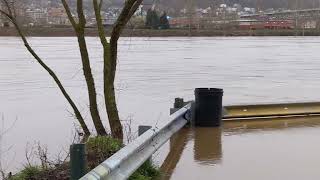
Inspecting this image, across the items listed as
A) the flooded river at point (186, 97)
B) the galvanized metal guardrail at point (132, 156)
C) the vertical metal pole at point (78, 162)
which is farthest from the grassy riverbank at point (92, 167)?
the vertical metal pole at point (78, 162)

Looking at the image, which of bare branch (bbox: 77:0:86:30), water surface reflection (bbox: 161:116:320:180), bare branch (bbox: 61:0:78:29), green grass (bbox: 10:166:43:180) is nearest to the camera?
green grass (bbox: 10:166:43:180)

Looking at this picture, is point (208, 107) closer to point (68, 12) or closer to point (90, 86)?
point (90, 86)

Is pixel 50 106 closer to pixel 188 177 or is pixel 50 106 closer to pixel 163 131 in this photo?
pixel 163 131

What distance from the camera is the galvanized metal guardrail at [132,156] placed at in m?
5.22

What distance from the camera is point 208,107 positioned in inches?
417

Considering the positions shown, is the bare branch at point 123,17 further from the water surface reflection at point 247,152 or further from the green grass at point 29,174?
the green grass at point 29,174

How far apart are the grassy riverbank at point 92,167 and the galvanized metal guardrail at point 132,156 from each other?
202 mm

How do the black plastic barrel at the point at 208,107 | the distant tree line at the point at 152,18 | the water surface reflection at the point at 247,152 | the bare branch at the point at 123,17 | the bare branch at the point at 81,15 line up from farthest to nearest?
the distant tree line at the point at 152,18 < the black plastic barrel at the point at 208,107 < the bare branch at the point at 81,15 < the bare branch at the point at 123,17 < the water surface reflection at the point at 247,152

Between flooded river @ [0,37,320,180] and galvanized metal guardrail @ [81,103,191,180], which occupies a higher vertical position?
galvanized metal guardrail @ [81,103,191,180]

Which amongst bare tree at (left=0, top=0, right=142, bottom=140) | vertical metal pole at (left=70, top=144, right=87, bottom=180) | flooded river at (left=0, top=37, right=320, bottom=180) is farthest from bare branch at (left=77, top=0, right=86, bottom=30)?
vertical metal pole at (left=70, top=144, right=87, bottom=180)

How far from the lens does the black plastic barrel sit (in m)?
10.6

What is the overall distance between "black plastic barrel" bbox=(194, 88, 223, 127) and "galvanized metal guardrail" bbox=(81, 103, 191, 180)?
1.41 meters

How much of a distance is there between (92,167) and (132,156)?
568 mm

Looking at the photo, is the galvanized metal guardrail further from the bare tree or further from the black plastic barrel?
the black plastic barrel
